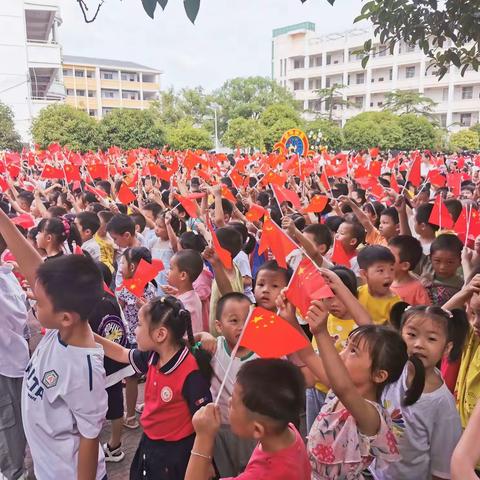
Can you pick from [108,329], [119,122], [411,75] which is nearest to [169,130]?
[119,122]

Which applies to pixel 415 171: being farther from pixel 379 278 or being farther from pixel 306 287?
pixel 306 287

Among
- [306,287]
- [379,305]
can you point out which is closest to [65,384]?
[306,287]

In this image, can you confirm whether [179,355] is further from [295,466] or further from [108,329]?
[108,329]

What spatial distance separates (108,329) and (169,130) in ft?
78.0

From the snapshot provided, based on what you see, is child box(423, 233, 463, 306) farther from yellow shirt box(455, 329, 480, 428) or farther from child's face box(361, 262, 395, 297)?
yellow shirt box(455, 329, 480, 428)

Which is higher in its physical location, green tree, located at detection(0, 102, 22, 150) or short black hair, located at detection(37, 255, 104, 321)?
green tree, located at detection(0, 102, 22, 150)

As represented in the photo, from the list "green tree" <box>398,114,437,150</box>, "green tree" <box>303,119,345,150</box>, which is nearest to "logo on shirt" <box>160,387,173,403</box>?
"green tree" <box>303,119,345,150</box>

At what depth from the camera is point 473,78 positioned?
43.2 m

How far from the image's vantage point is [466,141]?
108ft

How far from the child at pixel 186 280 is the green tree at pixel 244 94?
138 feet

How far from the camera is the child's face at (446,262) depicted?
3.32 metres

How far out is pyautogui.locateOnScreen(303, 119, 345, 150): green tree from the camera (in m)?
28.0

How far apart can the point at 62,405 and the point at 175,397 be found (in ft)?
1.54

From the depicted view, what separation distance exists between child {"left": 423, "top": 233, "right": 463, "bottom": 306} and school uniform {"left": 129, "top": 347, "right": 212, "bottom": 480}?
192 cm
